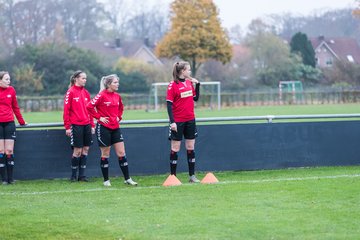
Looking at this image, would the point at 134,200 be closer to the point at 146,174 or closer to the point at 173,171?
the point at 173,171

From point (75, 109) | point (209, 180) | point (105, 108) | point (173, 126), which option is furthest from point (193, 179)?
point (75, 109)

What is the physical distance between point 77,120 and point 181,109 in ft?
5.89

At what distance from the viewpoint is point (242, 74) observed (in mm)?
75000

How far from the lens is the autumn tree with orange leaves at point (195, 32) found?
5341cm

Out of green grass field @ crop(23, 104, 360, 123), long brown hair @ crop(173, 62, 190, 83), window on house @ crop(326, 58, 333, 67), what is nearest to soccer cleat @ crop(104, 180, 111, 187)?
long brown hair @ crop(173, 62, 190, 83)

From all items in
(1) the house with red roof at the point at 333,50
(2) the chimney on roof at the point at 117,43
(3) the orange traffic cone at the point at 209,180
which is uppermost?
(2) the chimney on roof at the point at 117,43

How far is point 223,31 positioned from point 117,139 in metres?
43.5

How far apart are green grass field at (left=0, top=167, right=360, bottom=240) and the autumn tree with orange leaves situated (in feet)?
136

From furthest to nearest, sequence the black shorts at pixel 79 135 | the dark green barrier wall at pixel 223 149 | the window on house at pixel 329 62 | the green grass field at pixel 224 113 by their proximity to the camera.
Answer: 1. the window on house at pixel 329 62
2. the green grass field at pixel 224 113
3. the dark green barrier wall at pixel 223 149
4. the black shorts at pixel 79 135

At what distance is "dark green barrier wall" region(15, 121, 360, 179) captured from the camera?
13188 mm

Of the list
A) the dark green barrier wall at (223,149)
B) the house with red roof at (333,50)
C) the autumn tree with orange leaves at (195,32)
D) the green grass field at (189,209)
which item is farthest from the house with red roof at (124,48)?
the green grass field at (189,209)

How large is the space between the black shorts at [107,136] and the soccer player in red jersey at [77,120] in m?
0.70

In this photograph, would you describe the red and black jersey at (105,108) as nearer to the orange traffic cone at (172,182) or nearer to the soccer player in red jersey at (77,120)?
the soccer player in red jersey at (77,120)

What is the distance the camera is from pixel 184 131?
12.3 m
